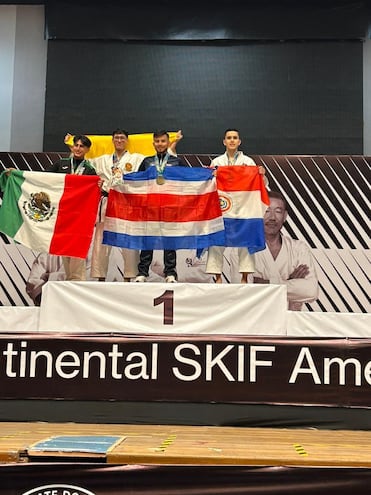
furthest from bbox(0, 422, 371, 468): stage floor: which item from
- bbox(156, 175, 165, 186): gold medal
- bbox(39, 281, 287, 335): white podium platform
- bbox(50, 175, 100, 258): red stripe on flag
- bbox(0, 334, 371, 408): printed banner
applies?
bbox(156, 175, 165, 186): gold medal

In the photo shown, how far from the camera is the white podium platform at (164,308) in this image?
4297mm

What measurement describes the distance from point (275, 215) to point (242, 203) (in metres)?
1.67

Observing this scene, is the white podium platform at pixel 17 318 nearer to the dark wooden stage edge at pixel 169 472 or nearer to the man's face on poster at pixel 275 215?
the dark wooden stage edge at pixel 169 472

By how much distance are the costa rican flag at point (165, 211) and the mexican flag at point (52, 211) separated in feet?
0.65

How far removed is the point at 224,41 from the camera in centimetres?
809

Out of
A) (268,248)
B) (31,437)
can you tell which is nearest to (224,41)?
(268,248)

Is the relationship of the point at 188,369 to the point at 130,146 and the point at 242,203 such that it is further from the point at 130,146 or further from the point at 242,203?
the point at 130,146

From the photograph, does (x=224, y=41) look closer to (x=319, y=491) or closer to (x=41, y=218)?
(x=41, y=218)

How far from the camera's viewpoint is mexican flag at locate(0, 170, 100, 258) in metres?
5.06

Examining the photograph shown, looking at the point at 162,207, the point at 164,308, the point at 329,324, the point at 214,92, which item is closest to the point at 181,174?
the point at 162,207

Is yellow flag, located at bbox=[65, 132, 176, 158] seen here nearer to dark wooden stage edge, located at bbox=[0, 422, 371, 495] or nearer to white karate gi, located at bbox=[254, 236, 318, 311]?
white karate gi, located at bbox=[254, 236, 318, 311]

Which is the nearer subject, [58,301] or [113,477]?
[113,477]

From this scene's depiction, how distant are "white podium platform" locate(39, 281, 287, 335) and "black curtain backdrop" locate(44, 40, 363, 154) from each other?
3.83 metres

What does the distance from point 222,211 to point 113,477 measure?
9.77ft
